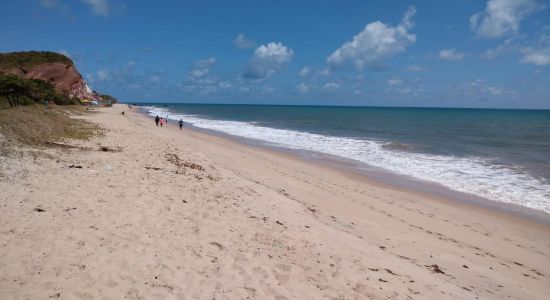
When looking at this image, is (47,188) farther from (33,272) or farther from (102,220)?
(33,272)

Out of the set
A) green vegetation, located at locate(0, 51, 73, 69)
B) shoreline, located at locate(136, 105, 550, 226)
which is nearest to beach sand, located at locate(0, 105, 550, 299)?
shoreline, located at locate(136, 105, 550, 226)

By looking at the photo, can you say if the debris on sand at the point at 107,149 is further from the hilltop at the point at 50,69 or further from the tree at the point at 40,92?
the hilltop at the point at 50,69

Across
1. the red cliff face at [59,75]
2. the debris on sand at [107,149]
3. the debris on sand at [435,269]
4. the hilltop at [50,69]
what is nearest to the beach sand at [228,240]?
the debris on sand at [435,269]

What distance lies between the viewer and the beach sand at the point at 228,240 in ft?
15.4

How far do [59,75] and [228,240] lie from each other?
6246 centimetres

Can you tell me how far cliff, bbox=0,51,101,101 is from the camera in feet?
175

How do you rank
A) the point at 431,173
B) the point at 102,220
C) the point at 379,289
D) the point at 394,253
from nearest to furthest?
the point at 379,289, the point at 102,220, the point at 394,253, the point at 431,173

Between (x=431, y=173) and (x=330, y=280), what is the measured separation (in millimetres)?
13028

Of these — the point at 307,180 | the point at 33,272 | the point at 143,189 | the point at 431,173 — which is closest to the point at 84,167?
the point at 143,189

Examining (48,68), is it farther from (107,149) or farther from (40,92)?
(107,149)

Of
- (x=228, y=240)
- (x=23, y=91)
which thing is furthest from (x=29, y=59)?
(x=228, y=240)

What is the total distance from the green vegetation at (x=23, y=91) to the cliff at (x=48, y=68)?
15.0 m

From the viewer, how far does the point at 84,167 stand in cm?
966

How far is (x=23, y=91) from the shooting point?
27.4m
